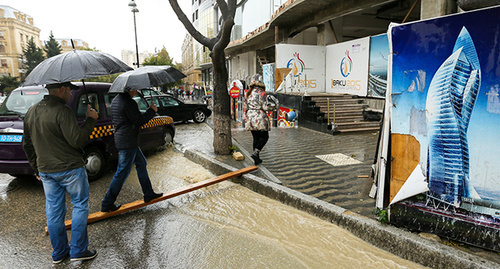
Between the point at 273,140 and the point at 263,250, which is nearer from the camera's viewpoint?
the point at 263,250

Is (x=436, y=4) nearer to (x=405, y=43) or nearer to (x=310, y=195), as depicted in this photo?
(x=405, y=43)

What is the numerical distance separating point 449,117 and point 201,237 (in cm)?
298

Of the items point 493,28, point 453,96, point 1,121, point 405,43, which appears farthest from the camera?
point 1,121

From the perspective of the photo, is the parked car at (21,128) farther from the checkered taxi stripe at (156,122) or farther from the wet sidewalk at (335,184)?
the wet sidewalk at (335,184)

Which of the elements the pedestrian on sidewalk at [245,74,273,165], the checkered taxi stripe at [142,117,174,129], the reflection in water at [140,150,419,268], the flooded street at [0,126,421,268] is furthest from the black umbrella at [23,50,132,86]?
the checkered taxi stripe at [142,117,174,129]

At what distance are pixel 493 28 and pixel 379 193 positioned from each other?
1963 millimetres

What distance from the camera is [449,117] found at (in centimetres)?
304

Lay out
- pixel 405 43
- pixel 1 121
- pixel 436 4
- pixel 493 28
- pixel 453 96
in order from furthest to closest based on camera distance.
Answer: pixel 436 4
pixel 1 121
pixel 405 43
pixel 453 96
pixel 493 28

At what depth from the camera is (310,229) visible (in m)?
3.72

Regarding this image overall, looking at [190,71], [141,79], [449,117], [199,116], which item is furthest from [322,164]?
[190,71]

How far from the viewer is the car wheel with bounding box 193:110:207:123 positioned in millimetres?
15531

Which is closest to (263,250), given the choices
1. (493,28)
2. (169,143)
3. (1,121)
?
(493,28)

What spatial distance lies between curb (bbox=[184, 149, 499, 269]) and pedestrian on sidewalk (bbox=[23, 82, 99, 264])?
101 inches

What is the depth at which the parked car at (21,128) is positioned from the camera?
16.5 feet
